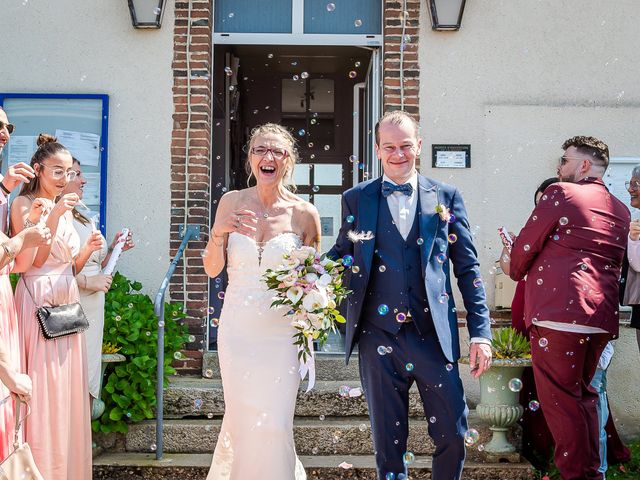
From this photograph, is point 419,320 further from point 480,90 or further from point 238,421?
point 480,90

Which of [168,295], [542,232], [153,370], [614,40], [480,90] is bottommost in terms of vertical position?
[153,370]

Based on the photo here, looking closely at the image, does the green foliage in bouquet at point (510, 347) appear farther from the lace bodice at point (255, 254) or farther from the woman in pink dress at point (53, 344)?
the woman in pink dress at point (53, 344)

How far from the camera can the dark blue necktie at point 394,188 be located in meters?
4.12

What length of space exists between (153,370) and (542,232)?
10.2ft

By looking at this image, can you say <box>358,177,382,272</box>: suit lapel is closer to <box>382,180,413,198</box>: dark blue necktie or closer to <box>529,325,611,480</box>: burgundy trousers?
<box>382,180,413,198</box>: dark blue necktie

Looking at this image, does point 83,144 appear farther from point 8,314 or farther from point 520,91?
point 520,91

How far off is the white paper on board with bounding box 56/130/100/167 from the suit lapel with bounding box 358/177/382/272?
4.14 m

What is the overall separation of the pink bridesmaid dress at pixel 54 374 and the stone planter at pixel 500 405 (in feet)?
9.39

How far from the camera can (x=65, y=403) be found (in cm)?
488

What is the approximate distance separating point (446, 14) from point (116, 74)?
304 centimetres

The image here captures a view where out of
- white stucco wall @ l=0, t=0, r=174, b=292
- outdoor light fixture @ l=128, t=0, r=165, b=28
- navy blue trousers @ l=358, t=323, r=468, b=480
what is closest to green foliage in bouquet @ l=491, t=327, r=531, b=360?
navy blue trousers @ l=358, t=323, r=468, b=480

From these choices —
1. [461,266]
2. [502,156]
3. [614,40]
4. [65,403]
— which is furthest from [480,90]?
[65,403]

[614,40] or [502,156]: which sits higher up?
[614,40]

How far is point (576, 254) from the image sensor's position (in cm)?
497
